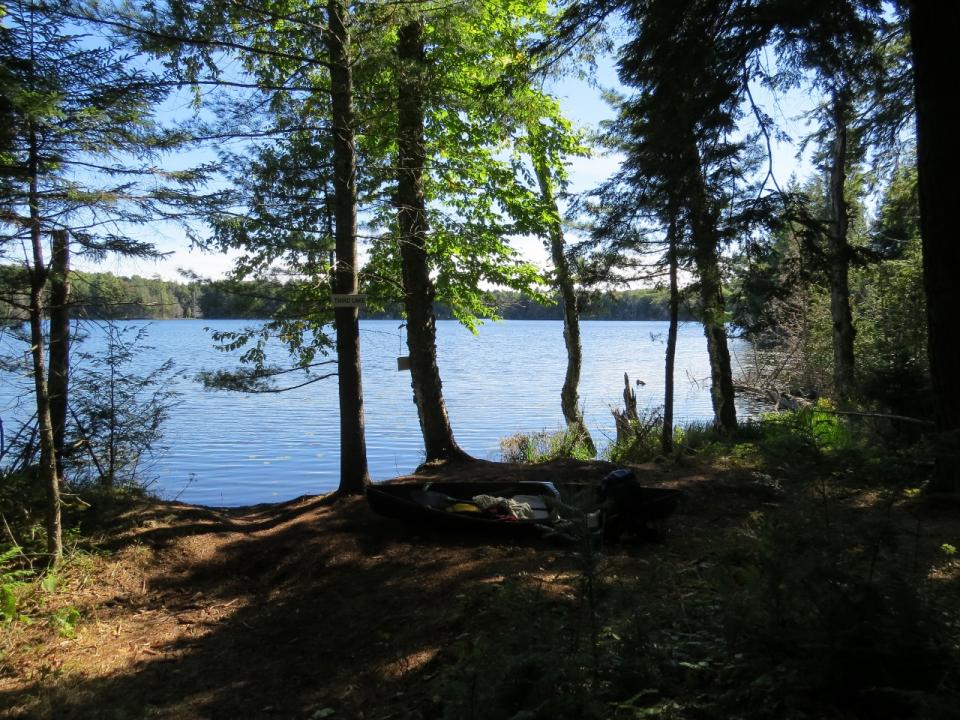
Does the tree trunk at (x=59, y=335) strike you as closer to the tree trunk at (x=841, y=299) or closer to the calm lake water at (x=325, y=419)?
the calm lake water at (x=325, y=419)

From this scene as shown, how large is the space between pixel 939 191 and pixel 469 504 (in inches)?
198

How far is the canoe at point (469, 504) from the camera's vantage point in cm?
604

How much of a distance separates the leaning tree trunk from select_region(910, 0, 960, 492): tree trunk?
1915mm

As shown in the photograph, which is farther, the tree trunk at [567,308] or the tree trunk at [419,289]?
the tree trunk at [567,308]

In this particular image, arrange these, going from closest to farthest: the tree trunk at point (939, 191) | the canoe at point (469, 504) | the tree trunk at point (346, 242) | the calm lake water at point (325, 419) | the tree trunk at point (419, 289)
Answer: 1. the tree trunk at point (939, 191)
2. the canoe at point (469, 504)
3. the tree trunk at point (346, 242)
4. the tree trunk at point (419, 289)
5. the calm lake water at point (325, 419)

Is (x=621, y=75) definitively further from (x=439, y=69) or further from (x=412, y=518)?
(x=412, y=518)

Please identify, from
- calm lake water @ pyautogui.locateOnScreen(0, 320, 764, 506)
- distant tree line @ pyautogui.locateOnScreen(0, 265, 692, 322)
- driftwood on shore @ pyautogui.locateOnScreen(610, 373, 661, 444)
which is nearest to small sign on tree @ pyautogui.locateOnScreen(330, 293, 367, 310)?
distant tree line @ pyautogui.locateOnScreen(0, 265, 692, 322)

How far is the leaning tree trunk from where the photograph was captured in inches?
286

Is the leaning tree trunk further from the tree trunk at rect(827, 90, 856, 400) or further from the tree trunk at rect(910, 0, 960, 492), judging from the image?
the tree trunk at rect(827, 90, 856, 400)

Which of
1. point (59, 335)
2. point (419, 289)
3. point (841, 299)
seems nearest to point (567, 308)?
point (419, 289)

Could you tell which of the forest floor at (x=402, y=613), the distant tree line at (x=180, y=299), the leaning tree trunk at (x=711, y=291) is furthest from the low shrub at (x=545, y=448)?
the forest floor at (x=402, y=613)

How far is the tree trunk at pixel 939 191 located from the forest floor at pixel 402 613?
105 centimetres

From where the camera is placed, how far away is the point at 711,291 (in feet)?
31.7

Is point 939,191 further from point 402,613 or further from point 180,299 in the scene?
point 180,299
